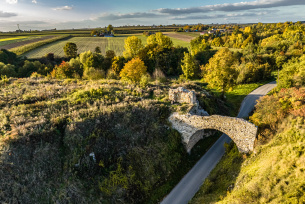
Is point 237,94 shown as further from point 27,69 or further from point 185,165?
point 27,69

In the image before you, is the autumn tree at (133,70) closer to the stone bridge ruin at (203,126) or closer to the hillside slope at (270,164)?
the stone bridge ruin at (203,126)

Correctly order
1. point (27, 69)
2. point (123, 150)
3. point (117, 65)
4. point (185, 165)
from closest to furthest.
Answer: point (123, 150) → point (185, 165) → point (117, 65) → point (27, 69)

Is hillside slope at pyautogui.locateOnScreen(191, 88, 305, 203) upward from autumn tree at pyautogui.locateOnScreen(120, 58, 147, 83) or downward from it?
downward

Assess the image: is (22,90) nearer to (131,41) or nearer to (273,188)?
(273,188)

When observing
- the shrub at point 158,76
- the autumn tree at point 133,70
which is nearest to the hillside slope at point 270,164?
the autumn tree at point 133,70

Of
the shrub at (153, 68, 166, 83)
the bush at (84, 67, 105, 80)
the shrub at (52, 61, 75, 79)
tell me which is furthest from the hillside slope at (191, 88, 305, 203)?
the shrub at (52, 61, 75, 79)

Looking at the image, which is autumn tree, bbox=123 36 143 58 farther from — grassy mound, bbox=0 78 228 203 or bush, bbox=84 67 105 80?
grassy mound, bbox=0 78 228 203

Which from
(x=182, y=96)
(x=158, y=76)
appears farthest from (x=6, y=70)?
(x=182, y=96)
